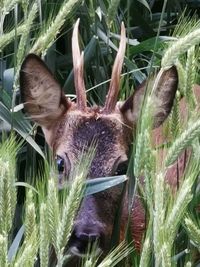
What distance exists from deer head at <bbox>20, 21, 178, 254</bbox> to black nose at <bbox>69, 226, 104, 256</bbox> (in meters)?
0.03

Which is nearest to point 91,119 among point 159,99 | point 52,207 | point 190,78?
point 159,99

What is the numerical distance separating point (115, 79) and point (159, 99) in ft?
0.64

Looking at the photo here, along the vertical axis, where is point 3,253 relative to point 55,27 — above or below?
below

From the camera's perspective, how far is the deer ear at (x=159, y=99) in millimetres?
3969

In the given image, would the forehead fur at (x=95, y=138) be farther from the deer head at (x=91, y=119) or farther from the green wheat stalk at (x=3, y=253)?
the green wheat stalk at (x=3, y=253)

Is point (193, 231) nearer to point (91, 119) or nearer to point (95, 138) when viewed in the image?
point (95, 138)

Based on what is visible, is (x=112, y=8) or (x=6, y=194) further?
(x=112, y=8)

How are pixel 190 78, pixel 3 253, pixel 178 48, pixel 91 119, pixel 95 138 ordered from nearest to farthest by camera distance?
pixel 3 253 → pixel 178 48 → pixel 190 78 → pixel 95 138 → pixel 91 119

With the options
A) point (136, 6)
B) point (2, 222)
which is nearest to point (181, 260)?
point (2, 222)

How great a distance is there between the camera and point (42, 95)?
438cm

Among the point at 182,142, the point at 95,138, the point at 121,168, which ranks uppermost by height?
the point at 182,142

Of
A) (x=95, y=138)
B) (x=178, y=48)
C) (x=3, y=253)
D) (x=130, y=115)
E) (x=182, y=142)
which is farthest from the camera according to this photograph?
(x=130, y=115)

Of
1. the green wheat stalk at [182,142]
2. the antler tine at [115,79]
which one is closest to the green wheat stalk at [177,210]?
the green wheat stalk at [182,142]

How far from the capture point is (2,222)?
2.71 m
